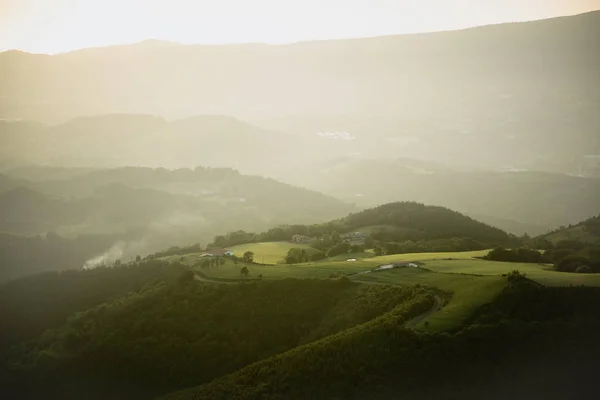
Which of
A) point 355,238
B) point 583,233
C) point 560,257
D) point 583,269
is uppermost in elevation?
point 583,233

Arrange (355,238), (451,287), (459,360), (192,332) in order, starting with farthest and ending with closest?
(355,238) < (192,332) < (451,287) < (459,360)

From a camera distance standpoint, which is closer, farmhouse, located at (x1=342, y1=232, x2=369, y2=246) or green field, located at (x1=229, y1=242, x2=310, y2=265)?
green field, located at (x1=229, y1=242, x2=310, y2=265)

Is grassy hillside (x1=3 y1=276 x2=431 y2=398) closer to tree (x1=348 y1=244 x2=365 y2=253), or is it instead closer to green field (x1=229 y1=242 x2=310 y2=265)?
green field (x1=229 y1=242 x2=310 y2=265)

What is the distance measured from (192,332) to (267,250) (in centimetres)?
3904

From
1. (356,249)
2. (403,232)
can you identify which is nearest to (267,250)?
(356,249)

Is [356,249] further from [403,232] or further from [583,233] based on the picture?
[583,233]

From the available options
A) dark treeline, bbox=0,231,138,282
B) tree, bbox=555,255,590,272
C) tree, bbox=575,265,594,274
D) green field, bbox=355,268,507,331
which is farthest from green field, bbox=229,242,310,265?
dark treeline, bbox=0,231,138,282

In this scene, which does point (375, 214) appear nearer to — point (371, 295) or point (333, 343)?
point (371, 295)

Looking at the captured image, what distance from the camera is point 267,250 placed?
111 meters

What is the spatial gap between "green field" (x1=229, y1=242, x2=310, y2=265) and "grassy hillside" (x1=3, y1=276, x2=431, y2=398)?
72.2 ft

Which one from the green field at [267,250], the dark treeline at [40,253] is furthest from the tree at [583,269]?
the dark treeline at [40,253]

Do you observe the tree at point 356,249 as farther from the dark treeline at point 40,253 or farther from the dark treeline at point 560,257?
the dark treeline at point 40,253

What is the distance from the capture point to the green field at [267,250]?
3994 inches

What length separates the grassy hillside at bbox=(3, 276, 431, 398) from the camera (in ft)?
223
